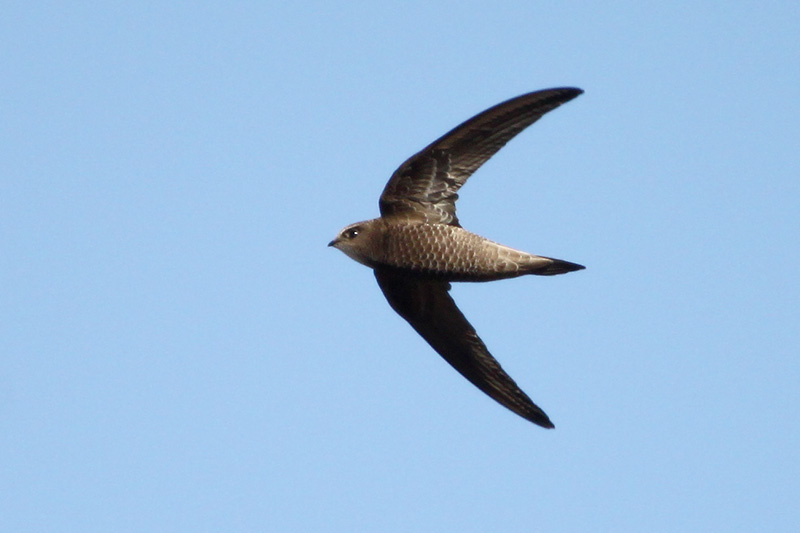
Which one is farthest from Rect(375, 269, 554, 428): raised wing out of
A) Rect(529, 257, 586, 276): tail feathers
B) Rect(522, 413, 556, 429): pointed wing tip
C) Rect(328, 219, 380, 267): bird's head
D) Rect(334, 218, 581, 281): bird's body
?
Rect(529, 257, 586, 276): tail feathers

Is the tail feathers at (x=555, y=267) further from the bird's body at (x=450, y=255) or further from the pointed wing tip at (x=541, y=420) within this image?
the pointed wing tip at (x=541, y=420)

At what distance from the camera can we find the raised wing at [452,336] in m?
13.1

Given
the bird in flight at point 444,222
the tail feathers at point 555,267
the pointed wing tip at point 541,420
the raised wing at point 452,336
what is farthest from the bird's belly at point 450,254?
the pointed wing tip at point 541,420

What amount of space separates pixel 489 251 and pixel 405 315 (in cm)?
172

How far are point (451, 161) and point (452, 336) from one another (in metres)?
2.14

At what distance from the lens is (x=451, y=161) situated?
11.9 m

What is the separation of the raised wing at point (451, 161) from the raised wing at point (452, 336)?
1.16 metres

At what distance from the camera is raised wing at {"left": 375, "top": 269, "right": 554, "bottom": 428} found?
13078mm

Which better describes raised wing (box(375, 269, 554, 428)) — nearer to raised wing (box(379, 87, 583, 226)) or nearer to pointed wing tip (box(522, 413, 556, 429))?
pointed wing tip (box(522, 413, 556, 429))

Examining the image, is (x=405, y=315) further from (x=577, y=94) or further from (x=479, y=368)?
(x=577, y=94)

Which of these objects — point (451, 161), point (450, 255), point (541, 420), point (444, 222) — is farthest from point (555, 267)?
point (541, 420)

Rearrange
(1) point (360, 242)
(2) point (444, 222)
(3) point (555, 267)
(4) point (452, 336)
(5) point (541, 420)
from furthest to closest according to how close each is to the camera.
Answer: (4) point (452, 336)
(5) point (541, 420)
(1) point (360, 242)
(2) point (444, 222)
(3) point (555, 267)

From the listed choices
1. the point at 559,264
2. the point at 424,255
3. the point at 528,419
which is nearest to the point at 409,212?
the point at 424,255

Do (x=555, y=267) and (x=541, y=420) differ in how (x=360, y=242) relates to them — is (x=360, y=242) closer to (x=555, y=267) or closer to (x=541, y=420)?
(x=555, y=267)
